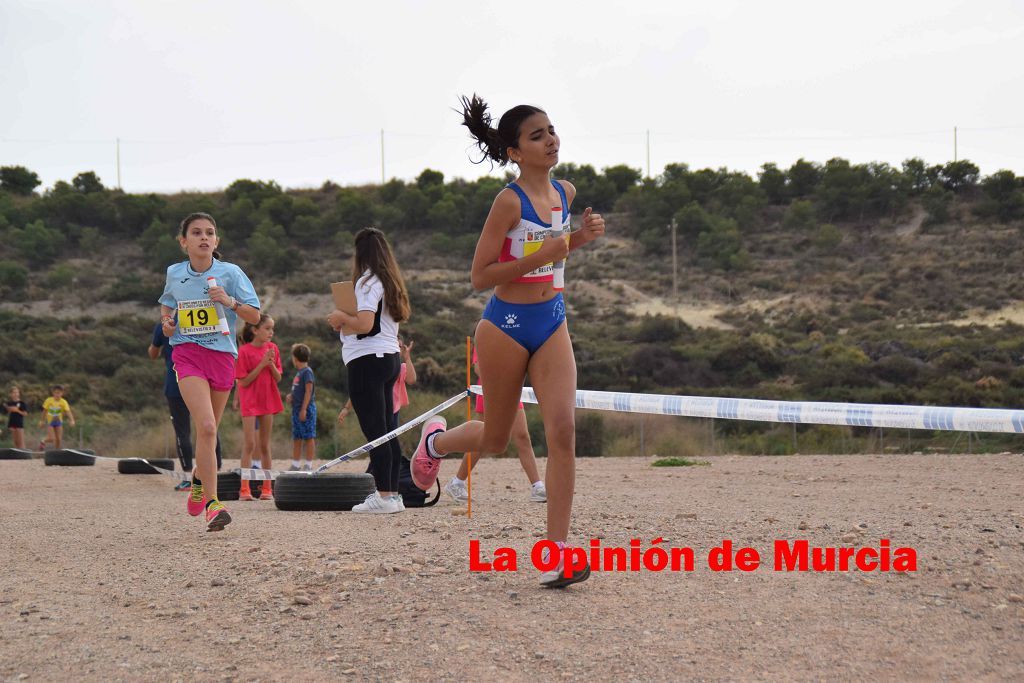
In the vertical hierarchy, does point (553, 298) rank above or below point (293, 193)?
below

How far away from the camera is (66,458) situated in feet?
52.6

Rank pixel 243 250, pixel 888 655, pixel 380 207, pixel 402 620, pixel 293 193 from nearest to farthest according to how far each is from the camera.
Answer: pixel 888 655
pixel 402 620
pixel 243 250
pixel 380 207
pixel 293 193

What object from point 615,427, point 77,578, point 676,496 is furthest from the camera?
point 615,427

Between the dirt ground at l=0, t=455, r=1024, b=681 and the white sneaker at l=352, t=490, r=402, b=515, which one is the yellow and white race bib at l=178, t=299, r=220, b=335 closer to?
the dirt ground at l=0, t=455, r=1024, b=681

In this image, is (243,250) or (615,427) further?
(243,250)

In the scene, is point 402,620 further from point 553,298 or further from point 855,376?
point 855,376

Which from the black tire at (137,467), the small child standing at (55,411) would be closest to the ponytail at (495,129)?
the black tire at (137,467)

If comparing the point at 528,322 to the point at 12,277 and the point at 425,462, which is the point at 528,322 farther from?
the point at 12,277

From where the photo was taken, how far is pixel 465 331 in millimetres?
42312

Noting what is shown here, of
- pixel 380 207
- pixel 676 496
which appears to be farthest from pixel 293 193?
pixel 676 496

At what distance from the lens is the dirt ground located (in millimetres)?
4039

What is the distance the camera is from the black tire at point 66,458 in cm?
1602

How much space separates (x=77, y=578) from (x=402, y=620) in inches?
87.8

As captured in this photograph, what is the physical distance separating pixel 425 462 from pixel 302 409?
574 cm
